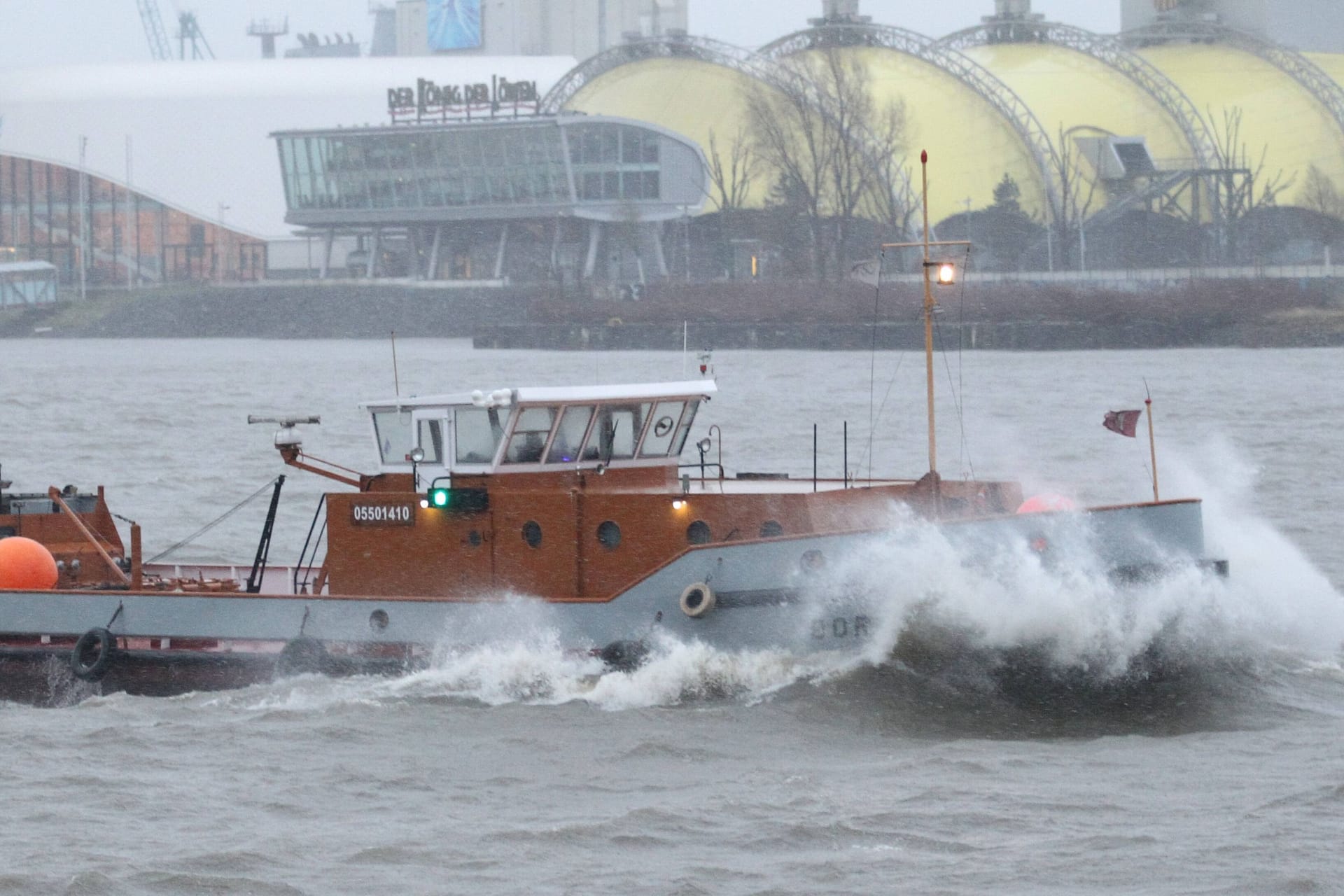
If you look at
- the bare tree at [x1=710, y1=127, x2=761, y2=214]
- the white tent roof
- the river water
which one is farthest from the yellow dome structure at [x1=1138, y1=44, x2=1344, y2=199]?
the river water

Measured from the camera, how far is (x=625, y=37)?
389ft

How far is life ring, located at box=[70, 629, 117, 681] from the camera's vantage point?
18.8 metres

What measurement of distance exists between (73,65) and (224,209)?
20.6m

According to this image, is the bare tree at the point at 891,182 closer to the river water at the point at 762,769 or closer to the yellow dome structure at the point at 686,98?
the yellow dome structure at the point at 686,98

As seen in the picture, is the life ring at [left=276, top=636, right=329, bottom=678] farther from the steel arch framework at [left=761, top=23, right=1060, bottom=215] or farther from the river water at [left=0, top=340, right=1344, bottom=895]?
the steel arch framework at [left=761, top=23, right=1060, bottom=215]

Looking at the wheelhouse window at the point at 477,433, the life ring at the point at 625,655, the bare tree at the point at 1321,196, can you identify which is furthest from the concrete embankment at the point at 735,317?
the life ring at the point at 625,655

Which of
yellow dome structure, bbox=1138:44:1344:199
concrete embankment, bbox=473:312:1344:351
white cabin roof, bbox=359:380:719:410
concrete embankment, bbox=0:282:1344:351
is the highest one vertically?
yellow dome structure, bbox=1138:44:1344:199

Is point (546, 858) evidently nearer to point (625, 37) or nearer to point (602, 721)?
point (602, 721)

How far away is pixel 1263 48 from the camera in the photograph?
11988 cm

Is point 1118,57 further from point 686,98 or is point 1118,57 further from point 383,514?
point 383,514

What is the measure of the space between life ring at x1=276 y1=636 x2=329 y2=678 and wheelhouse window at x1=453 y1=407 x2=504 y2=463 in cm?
219

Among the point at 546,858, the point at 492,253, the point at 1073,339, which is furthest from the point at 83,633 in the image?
the point at 492,253

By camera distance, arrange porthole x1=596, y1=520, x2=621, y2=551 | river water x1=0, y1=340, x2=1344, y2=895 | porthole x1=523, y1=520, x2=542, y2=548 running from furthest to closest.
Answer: porthole x1=523, y1=520, x2=542, y2=548 → porthole x1=596, y1=520, x2=621, y2=551 → river water x1=0, y1=340, x2=1344, y2=895

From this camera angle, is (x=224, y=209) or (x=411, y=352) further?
(x=224, y=209)
